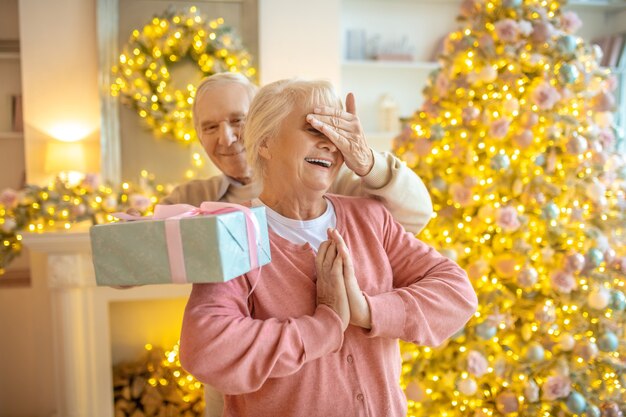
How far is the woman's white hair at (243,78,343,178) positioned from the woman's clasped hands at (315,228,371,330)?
0.25 m

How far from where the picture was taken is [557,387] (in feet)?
7.45

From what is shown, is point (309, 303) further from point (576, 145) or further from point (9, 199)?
point (9, 199)

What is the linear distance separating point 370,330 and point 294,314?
159 mm

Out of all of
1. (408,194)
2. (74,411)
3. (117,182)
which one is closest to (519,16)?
(408,194)

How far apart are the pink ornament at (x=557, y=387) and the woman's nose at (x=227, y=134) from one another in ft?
5.85

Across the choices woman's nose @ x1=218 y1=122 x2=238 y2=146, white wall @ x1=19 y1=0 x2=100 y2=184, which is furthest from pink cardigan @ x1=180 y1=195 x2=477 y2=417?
white wall @ x1=19 y1=0 x2=100 y2=184

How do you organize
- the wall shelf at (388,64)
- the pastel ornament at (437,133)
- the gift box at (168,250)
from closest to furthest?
the gift box at (168,250) → the pastel ornament at (437,133) → the wall shelf at (388,64)

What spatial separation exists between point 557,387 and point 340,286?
1.76 metres

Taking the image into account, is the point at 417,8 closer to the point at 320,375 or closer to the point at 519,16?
the point at 519,16

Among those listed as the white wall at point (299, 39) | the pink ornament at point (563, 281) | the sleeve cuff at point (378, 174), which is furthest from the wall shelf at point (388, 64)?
the sleeve cuff at point (378, 174)

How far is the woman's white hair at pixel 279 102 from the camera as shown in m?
1.06

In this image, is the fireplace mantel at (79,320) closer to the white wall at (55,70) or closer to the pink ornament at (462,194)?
the white wall at (55,70)

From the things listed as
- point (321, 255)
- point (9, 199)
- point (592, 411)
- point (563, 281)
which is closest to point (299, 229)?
point (321, 255)

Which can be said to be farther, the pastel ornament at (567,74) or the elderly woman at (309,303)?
the pastel ornament at (567,74)
